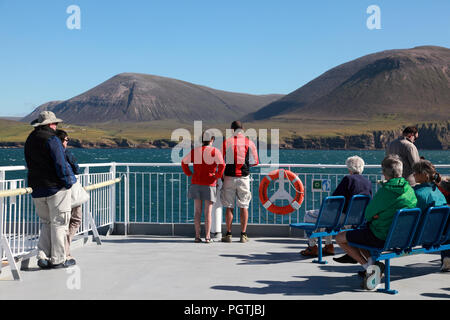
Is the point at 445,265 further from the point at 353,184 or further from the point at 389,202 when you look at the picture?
the point at 389,202

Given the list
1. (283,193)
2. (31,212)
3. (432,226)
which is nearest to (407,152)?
(432,226)

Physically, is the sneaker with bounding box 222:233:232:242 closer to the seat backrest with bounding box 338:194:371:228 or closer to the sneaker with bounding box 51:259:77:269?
the seat backrest with bounding box 338:194:371:228

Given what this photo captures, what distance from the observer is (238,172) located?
7.51 metres

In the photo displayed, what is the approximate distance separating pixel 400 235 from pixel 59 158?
3205 mm

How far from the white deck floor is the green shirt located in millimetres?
569

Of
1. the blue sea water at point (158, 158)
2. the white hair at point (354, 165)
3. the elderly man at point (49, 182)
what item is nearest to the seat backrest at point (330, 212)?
the white hair at point (354, 165)

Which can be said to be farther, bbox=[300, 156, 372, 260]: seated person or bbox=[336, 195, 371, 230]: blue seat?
bbox=[300, 156, 372, 260]: seated person

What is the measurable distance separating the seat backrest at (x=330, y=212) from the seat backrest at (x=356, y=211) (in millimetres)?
87

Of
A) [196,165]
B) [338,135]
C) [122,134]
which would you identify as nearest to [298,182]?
[196,165]

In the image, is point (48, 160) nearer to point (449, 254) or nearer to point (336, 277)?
point (336, 277)

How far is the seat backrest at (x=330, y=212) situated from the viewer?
552 cm

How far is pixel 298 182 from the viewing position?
7891mm

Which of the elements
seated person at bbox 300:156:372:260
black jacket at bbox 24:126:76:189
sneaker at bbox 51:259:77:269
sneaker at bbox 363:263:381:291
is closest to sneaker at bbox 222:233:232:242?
seated person at bbox 300:156:372:260

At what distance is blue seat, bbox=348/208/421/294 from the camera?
443cm
